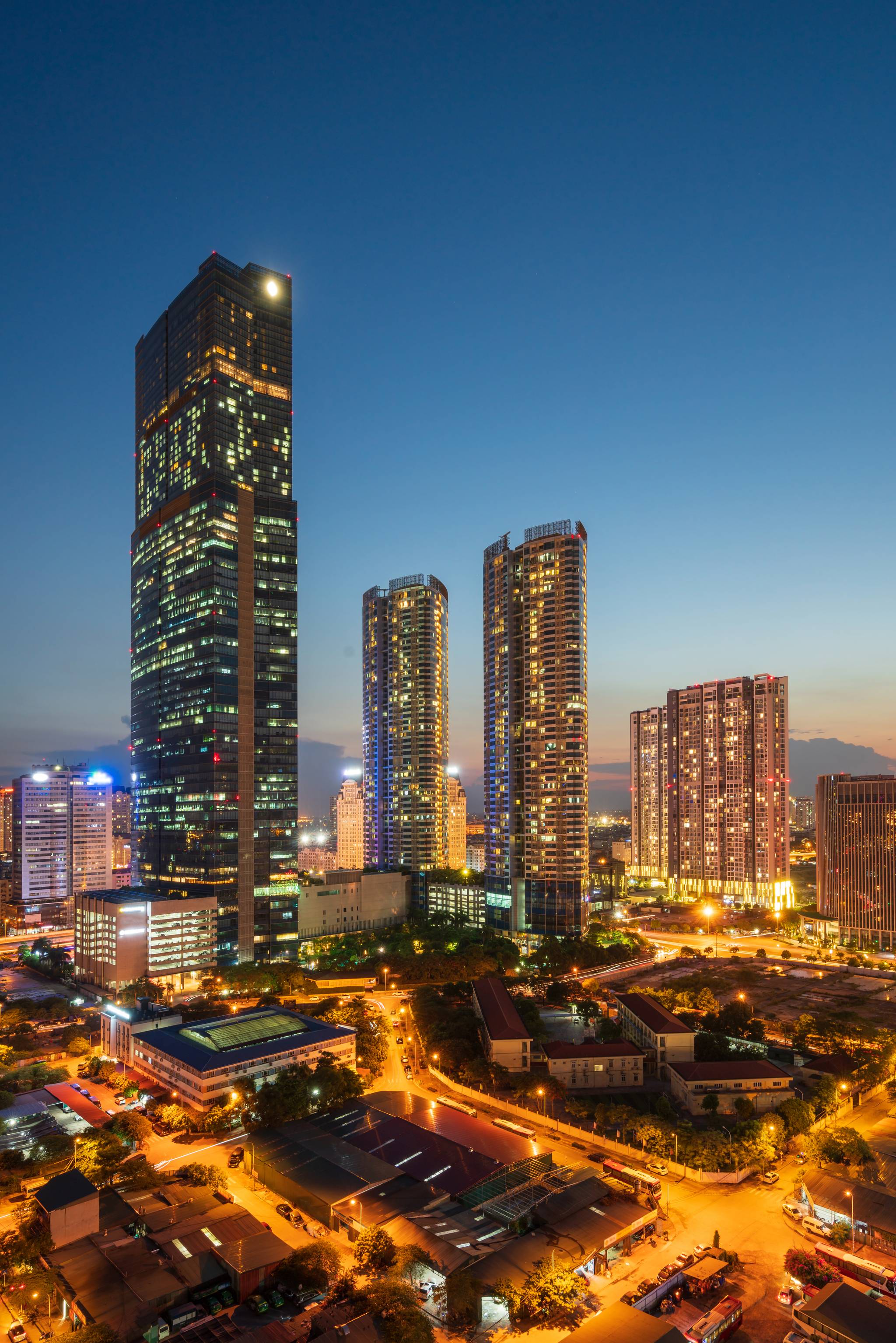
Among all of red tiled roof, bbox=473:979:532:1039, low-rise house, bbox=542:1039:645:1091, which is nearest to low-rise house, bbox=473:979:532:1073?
red tiled roof, bbox=473:979:532:1039

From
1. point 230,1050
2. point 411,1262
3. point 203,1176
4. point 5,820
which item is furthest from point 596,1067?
point 5,820

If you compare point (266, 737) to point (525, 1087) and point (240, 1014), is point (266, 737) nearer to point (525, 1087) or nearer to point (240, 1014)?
point (240, 1014)

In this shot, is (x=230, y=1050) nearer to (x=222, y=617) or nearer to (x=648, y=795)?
(x=222, y=617)

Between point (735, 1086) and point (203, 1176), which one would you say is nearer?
point (203, 1176)

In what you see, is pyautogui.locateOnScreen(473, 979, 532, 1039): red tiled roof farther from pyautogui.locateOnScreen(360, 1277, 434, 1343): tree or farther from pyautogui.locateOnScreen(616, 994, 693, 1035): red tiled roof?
pyautogui.locateOnScreen(360, 1277, 434, 1343): tree

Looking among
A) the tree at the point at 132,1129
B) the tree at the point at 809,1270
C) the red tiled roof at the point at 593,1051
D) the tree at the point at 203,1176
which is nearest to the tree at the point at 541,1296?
the tree at the point at 809,1270

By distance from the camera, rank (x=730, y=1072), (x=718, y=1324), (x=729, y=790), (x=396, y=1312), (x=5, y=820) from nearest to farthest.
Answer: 1. (x=396, y=1312)
2. (x=718, y=1324)
3. (x=730, y=1072)
4. (x=729, y=790)
5. (x=5, y=820)
